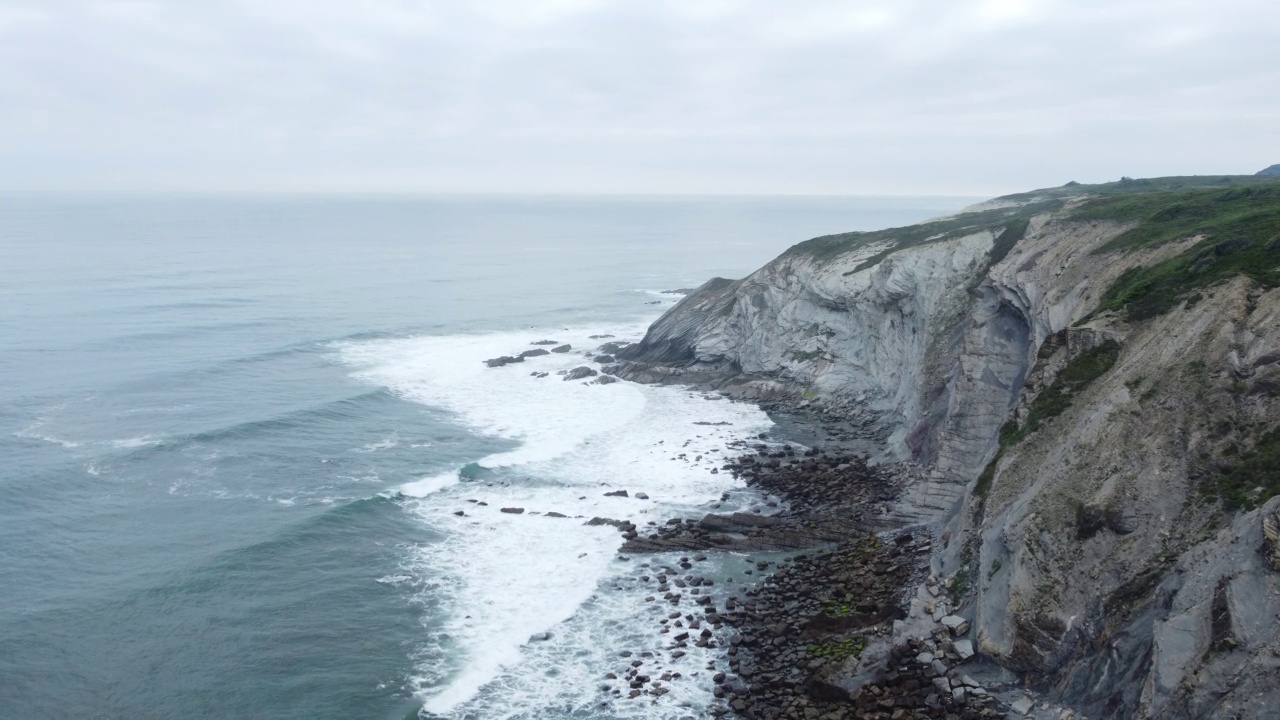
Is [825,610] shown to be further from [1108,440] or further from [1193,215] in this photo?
[1193,215]

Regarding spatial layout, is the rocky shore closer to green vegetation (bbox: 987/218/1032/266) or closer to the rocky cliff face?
the rocky cliff face

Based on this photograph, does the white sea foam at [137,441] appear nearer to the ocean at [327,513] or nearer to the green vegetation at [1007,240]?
the ocean at [327,513]

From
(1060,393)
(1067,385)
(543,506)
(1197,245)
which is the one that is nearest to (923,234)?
(1197,245)

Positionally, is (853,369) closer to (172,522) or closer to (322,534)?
(322,534)

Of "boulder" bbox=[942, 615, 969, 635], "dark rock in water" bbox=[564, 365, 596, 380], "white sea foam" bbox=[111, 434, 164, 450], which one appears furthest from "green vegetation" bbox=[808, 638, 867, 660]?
"dark rock in water" bbox=[564, 365, 596, 380]

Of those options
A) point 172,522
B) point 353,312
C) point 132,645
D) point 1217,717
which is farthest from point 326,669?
point 353,312

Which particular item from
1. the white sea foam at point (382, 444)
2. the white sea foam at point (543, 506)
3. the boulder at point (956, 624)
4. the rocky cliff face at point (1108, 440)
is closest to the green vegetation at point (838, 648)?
the boulder at point (956, 624)
